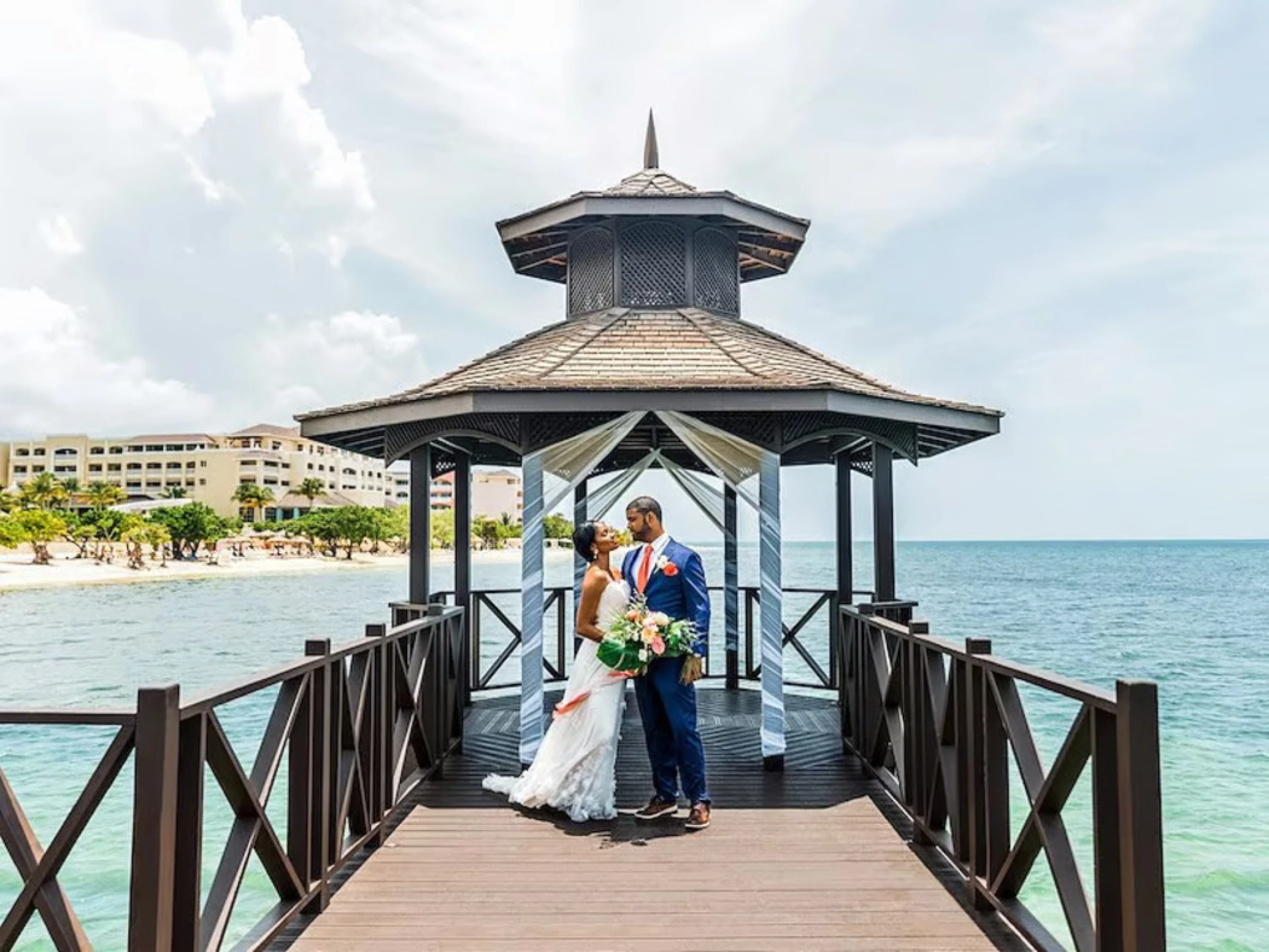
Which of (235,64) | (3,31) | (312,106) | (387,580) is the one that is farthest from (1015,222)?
(387,580)

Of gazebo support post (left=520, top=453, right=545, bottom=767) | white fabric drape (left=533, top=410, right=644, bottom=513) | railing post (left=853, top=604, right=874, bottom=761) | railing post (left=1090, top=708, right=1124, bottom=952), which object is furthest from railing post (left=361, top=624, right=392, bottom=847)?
railing post (left=1090, top=708, right=1124, bottom=952)

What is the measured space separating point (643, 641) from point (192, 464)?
100544 millimetres

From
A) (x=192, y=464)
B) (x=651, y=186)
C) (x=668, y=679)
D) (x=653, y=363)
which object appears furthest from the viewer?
(x=192, y=464)

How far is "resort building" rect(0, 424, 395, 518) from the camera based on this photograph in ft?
303

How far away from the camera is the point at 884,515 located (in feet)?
21.5

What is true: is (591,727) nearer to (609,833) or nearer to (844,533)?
(609,833)

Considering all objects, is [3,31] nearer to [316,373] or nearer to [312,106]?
[312,106]

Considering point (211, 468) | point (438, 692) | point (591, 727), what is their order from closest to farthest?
point (591, 727) < point (438, 692) < point (211, 468)

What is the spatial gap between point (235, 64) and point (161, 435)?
9989 cm

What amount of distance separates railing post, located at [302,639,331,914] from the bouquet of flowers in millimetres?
1533

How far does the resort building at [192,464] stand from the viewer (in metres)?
92.2

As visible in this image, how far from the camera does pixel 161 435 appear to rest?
330 feet

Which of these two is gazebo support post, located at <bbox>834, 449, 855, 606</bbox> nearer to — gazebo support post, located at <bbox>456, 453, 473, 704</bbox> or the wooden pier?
the wooden pier

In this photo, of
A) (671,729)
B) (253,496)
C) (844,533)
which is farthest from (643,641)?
(253,496)
